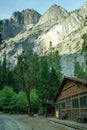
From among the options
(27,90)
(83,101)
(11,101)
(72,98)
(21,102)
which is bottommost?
(83,101)

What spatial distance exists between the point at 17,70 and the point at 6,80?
4561 cm

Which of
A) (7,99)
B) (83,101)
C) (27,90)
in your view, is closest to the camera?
(83,101)

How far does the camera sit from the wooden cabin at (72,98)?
34406 mm

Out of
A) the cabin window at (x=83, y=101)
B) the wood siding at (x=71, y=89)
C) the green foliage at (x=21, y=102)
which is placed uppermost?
the green foliage at (x=21, y=102)

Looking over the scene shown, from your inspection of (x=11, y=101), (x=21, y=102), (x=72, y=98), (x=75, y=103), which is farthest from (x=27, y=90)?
(x=75, y=103)

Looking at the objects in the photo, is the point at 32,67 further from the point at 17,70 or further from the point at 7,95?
the point at 17,70

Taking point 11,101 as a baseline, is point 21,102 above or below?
below

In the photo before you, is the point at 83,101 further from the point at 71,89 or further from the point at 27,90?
the point at 27,90

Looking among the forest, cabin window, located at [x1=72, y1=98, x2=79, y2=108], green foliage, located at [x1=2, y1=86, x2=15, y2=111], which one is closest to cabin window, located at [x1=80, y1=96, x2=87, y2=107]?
cabin window, located at [x1=72, y1=98, x2=79, y2=108]

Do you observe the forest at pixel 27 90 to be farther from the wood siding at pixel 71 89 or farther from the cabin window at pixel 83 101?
the cabin window at pixel 83 101

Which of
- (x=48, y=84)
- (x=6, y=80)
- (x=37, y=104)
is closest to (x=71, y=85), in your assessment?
(x=48, y=84)

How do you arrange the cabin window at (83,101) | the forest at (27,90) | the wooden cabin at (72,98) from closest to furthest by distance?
1. the cabin window at (83,101)
2. the wooden cabin at (72,98)
3. the forest at (27,90)

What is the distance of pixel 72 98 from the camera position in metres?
40.2

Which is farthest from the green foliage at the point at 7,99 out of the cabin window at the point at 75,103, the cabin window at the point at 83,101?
the cabin window at the point at 83,101
